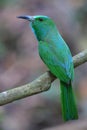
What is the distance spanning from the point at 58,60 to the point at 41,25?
0.85ft

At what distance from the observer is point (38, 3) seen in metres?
8.59

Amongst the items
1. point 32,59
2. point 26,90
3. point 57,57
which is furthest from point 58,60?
point 32,59

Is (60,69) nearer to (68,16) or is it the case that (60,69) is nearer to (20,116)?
(20,116)

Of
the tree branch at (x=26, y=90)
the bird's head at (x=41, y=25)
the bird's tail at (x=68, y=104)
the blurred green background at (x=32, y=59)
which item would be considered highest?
the bird's head at (x=41, y=25)

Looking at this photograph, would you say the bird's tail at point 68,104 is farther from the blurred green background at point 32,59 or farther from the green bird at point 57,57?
the blurred green background at point 32,59

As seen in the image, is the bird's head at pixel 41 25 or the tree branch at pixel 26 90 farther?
the bird's head at pixel 41 25

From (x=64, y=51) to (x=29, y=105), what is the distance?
2919 mm

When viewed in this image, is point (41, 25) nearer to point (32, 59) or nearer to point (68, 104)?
point (68, 104)

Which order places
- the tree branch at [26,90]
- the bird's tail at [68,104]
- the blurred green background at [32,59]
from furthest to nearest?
the blurred green background at [32,59] < the bird's tail at [68,104] < the tree branch at [26,90]

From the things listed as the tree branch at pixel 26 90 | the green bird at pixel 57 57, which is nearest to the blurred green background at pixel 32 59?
the green bird at pixel 57 57

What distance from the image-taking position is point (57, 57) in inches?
146

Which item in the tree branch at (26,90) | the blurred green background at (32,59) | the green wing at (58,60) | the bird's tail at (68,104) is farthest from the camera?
the blurred green background at (32,59)

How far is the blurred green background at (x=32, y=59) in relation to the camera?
642cm

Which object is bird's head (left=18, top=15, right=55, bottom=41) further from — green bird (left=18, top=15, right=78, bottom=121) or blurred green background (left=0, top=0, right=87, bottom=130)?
blurred green background (left=0, top=0, right=87, bottom=130)
